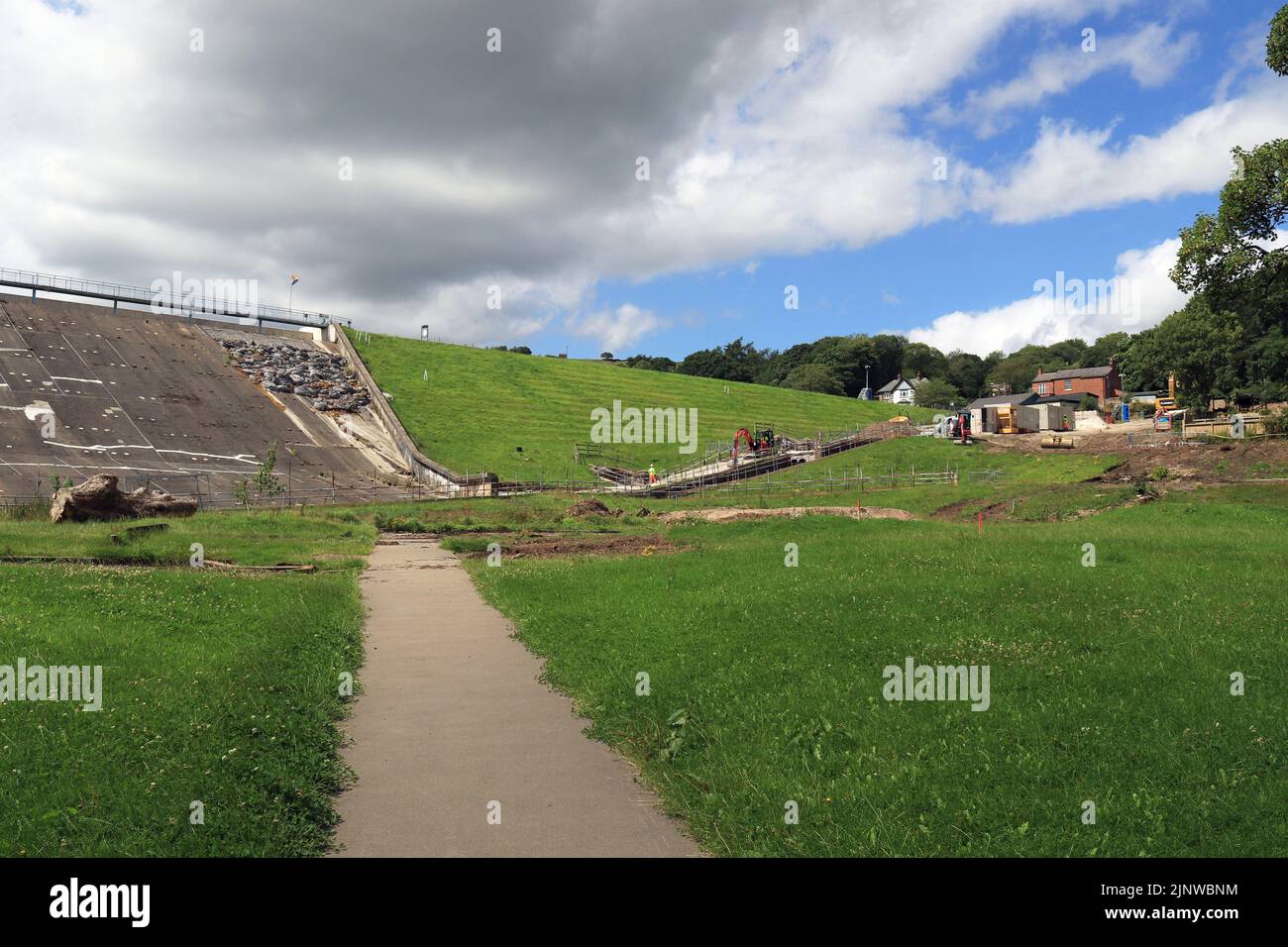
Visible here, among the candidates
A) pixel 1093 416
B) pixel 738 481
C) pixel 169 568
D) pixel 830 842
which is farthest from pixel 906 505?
pixel 1093 416

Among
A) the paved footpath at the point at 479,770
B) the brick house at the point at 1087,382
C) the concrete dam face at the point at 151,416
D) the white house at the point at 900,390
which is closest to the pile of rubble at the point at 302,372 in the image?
the concrete dam face at the point at 151,416

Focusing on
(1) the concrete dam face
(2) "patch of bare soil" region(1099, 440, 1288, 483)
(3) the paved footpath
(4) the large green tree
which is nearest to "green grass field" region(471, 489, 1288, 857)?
(3) the paved footpath

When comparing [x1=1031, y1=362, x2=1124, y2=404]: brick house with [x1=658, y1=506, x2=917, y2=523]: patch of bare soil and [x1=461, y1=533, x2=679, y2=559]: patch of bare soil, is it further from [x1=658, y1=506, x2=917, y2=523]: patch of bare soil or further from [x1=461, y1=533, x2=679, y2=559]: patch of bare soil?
[x1=461, y1=533, x2=679, y2=559]: patch of bare soil

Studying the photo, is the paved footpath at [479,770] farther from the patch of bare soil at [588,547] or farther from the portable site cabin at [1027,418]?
the portable site cabin at [1027,418]

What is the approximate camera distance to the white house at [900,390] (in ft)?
490

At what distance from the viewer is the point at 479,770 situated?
8344 millimetres

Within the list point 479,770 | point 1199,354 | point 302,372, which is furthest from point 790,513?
point 1199,354

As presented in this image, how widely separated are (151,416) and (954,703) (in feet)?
211

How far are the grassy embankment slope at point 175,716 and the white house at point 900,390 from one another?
14193 cm

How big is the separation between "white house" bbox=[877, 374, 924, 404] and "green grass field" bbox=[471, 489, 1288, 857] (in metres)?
136
